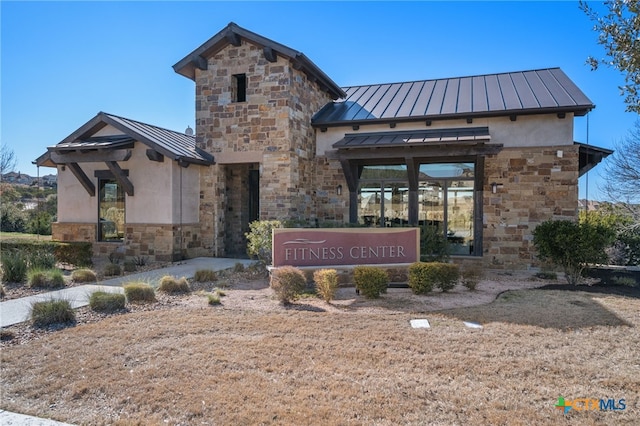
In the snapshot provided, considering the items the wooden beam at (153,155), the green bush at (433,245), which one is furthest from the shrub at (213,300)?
the wooden beam at (153,155)

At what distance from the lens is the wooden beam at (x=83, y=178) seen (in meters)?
13.8

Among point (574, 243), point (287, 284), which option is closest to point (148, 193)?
point (287, 284)

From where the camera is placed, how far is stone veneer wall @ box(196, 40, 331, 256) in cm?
1338

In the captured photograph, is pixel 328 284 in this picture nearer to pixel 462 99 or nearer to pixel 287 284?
pixel 287 284

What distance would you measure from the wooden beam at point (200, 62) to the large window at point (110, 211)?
485 cm

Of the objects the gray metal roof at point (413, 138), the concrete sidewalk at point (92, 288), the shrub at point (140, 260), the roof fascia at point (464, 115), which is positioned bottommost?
the concrete sidewalk at point (92, 288)

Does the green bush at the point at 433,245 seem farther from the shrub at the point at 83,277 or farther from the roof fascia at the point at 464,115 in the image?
the shrub at the point at 83,277

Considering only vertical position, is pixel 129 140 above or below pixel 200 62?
below

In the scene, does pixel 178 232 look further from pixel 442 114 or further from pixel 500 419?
pixel 500 419

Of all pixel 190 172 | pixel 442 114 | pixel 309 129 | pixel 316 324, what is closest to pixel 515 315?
pixel 316 324

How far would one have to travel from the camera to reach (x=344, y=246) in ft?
31.7

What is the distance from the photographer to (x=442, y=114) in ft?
42.8

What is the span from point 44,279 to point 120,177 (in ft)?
15.3

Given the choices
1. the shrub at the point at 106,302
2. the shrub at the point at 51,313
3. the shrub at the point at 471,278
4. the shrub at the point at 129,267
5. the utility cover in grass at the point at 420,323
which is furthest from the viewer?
the shrub at the point at 129,267
